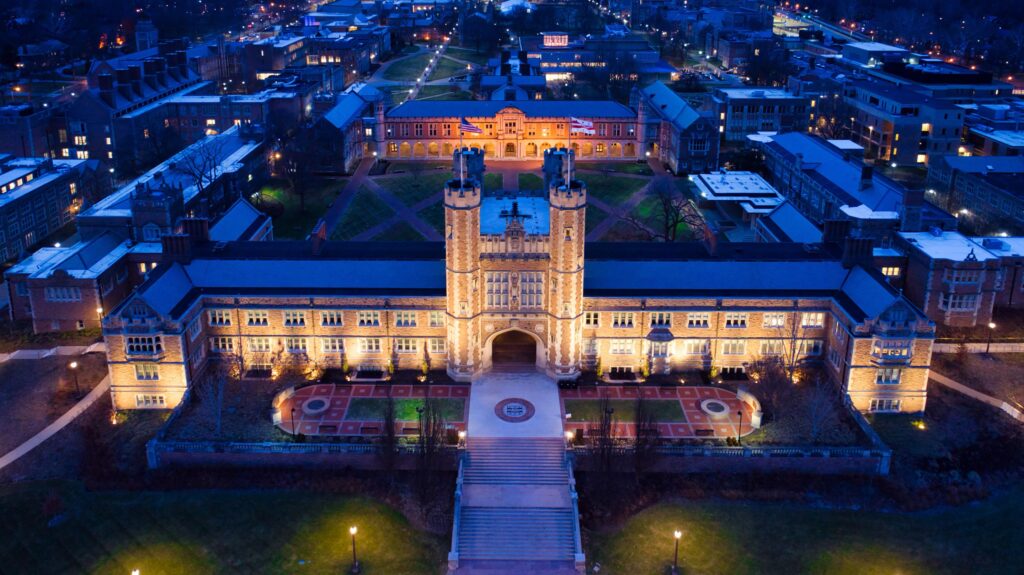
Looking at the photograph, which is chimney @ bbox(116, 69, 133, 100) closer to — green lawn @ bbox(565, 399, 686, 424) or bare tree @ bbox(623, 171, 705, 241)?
bare tree @ bbox(623, 171, 705, 241)

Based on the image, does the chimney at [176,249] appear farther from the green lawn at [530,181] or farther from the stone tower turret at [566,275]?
the green lawn at [530,181]

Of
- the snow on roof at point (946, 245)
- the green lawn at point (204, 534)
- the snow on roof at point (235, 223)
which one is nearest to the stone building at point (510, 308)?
the snow on roof at point (235, 223)

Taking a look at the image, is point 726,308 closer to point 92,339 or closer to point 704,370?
point 704,370

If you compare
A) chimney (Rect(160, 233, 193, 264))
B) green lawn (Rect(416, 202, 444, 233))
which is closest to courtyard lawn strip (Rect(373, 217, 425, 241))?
green lawn (Rect(416, 202, 444, 233))

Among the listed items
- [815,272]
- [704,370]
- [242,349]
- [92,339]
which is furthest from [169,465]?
[815,272]

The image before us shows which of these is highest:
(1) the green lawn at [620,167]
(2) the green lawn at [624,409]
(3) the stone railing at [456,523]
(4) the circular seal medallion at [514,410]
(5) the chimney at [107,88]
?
(5) the chimney at [107,88]
